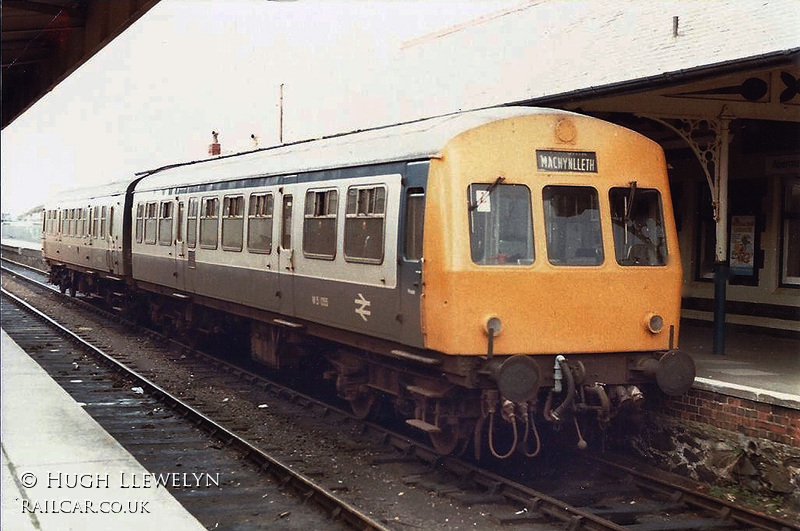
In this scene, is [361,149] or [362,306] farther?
[361,149]

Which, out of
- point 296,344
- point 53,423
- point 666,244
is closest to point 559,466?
point 666,244

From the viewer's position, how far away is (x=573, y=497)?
25.1 ft

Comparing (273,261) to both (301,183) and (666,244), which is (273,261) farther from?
(666,244)

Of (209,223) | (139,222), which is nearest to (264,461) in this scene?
(209,223)

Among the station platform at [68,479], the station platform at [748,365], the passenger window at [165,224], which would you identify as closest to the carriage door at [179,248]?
the passenger window at [165,224]

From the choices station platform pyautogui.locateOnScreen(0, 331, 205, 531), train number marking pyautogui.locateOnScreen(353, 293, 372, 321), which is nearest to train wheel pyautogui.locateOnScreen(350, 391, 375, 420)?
train number marking pyautogui.locateOnScreen(353, 293, 372, 321)

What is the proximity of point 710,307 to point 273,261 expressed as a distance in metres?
6.42

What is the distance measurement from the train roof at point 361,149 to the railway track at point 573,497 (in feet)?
8.70

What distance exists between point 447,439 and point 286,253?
3.34 metres

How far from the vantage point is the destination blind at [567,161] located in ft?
26.3

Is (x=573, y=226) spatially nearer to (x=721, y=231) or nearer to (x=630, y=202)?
(x=630, y=202)

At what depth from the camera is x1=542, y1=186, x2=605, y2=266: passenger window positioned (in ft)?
26.1

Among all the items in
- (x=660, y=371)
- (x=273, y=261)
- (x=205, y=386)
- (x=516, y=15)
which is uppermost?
(x=516, y=15)

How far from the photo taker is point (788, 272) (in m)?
12.5
